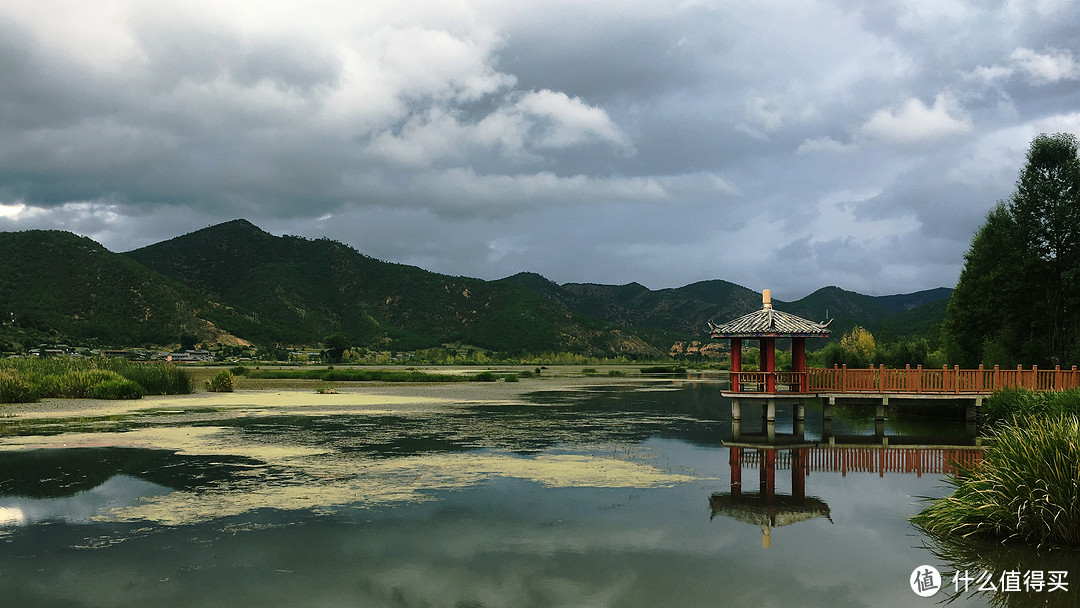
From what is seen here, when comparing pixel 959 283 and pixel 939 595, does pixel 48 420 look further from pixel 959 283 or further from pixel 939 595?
pixel 959 283

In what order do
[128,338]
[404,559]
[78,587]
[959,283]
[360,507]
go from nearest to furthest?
[78,587]
[404,559]
[360,507]
[959,283]
[128,338]

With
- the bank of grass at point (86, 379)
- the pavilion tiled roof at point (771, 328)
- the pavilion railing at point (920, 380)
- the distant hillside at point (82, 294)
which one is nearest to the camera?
the pavilion tiled roof at point (771, 328)

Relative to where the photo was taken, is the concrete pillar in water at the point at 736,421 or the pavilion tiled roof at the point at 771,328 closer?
the concrete pillar in water at the point at 736,421

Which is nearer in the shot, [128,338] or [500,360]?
[128,338]

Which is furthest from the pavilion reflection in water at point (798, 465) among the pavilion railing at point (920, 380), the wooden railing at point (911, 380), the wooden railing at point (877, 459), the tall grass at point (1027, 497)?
the pavilion railing at point (920, 380)

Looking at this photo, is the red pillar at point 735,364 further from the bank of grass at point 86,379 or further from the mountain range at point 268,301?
the mountain range at point 268,301

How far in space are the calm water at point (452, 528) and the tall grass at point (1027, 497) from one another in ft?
1.72

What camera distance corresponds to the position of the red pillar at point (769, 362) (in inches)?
1065

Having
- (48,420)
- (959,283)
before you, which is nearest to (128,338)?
(48,420)

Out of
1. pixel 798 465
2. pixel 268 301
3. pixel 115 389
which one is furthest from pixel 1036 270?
pixel 268 301

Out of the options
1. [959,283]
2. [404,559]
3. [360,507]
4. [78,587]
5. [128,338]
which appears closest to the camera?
[78,587]

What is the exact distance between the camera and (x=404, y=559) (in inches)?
389

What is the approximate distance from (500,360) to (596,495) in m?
127

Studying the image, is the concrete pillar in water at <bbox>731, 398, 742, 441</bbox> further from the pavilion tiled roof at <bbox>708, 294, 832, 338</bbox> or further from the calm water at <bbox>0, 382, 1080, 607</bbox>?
the calm water at <bbox>0, 382, 1080, 607</bbox>
